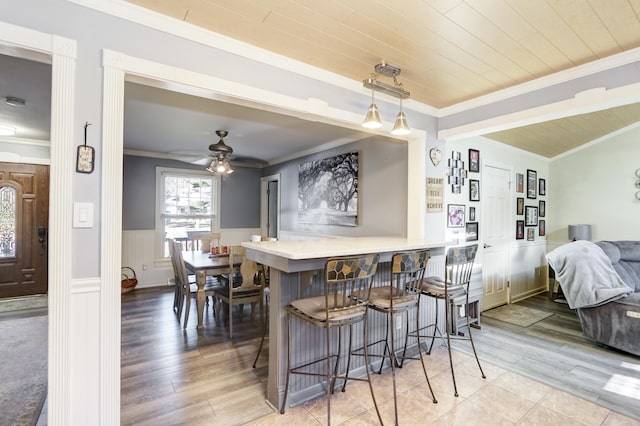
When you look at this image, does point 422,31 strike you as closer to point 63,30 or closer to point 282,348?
point 63,30

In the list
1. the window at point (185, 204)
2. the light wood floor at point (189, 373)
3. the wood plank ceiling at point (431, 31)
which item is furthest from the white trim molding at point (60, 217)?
the window at point (185, 204)

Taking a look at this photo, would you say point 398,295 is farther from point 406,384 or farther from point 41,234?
point 41,234

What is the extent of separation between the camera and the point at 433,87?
2.75 metres

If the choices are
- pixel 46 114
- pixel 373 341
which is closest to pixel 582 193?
pixel 373 341

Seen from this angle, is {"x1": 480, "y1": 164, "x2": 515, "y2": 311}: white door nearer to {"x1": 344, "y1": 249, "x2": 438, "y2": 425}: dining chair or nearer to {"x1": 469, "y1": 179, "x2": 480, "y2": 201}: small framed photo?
{"x1": 469, "y1": 179, "x2": 480, "y2": 201}: small framed photo

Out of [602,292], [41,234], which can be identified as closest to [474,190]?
[602,292]

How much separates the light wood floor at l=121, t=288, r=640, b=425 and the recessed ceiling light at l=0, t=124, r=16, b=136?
122 inches

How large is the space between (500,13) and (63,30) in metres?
2.32

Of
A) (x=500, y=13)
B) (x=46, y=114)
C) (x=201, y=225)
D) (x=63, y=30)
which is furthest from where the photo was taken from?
(x=201, y=225)

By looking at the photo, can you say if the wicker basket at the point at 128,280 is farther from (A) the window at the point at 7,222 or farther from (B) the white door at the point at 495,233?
(B) the white door at the point at 495,233

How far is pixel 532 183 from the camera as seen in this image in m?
5.12

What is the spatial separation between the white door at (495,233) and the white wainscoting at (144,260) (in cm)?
528

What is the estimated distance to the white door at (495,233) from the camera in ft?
14.2

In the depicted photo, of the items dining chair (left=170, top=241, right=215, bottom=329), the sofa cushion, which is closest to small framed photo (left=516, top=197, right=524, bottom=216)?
the sofa cushion
